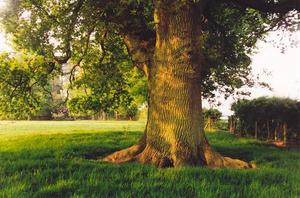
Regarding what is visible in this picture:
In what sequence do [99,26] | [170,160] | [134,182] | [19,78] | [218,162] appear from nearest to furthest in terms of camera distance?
[134,182] < [170,160] < [218,162] < [99,26] < [19,78]

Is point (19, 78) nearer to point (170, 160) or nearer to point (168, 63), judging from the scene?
point (168, 63)

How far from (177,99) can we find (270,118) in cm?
1587

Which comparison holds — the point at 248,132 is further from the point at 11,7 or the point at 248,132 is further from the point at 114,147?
the point at 11,7

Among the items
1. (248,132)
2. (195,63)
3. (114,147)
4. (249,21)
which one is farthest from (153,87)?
(248,132)

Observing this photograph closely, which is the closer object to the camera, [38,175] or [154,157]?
[38,175]

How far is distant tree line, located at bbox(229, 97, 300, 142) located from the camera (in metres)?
23.5

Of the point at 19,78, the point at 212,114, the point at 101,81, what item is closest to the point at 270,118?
the point at 101,81

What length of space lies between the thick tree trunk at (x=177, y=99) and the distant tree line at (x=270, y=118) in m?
13.5

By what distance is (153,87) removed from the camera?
12016mm

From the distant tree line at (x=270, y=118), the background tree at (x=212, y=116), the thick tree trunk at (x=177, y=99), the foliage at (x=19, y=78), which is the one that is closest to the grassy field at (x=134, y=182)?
the thick tree trunk at (x=177, y=99)

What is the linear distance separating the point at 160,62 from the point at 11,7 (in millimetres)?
7087

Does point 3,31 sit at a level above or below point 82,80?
above

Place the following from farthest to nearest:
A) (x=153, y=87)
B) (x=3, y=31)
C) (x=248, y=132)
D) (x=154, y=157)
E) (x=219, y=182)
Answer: (x=248, y=132) → (x=3, y=31) → (x=153, y=87) → (x=154, y=157) → (x=219, y=182)

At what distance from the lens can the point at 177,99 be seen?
11.3 meters
